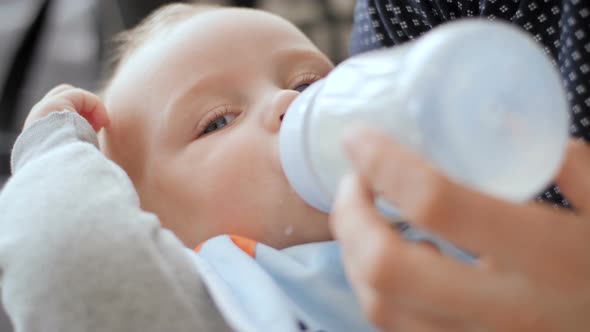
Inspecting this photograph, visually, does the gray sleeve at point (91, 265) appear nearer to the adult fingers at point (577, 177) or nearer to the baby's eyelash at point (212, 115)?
the baby's eyelash at point (212, 115)

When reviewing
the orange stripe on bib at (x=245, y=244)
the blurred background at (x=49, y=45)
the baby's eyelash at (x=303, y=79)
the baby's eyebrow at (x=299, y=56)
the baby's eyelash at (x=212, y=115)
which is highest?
the baby's eyebrow at (x=299, y=56)

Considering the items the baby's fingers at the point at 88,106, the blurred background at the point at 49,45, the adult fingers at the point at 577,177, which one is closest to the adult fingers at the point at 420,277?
the adult fingers at the point at 577,177

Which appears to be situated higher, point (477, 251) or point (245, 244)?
point (477, 251)

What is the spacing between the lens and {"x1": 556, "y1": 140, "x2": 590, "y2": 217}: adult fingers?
19.3 inches

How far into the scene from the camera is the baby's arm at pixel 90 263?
2.10ft

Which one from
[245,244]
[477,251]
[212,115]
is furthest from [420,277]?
[212,115]

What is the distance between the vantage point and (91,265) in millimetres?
647

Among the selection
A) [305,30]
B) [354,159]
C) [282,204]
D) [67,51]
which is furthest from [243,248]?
[305,30]

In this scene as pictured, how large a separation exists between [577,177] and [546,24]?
27cm

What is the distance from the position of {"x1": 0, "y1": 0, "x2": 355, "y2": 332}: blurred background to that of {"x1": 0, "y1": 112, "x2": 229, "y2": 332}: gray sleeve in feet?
2.49

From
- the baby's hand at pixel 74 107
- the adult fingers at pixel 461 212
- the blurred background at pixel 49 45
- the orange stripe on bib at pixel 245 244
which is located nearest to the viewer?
the adult fingers at pixel 461 212

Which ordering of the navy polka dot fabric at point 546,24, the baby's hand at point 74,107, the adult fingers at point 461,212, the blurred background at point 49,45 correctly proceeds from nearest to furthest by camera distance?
the adult fingers at point 461,212
the navy polka dot fabric at point 546,24
the baby's hand at point 74,107
the blurred background at point 49,45

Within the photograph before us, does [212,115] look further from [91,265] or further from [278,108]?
[91,265]

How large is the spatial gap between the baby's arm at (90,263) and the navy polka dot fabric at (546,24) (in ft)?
1.43
